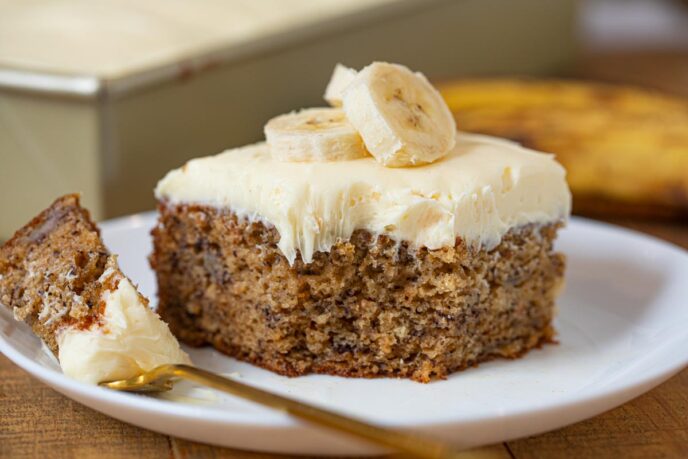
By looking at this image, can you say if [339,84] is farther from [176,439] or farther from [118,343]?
[176,439]

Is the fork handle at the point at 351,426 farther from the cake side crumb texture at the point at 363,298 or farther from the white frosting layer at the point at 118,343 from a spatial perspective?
the cake side crumb texture at the point at 363,298

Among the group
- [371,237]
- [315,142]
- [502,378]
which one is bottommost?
[502,378]

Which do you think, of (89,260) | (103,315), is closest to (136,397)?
(103,315)

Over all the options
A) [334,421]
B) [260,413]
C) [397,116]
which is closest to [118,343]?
[260,413]

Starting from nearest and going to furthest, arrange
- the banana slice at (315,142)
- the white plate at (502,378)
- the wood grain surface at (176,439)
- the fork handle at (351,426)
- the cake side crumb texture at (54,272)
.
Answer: the fork handle at (351,426)
the white plate at (502,378)
the wood grain surface at (176,439)
the cake side crumb texture at (54,272)
the banana slice at (315,142)

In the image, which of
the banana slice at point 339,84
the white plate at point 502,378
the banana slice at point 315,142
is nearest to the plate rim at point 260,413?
the white plate at point 502,378

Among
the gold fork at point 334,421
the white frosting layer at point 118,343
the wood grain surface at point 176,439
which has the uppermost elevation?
the gold fork at point 334,421

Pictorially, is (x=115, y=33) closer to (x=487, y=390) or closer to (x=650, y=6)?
(x=487, y=390)

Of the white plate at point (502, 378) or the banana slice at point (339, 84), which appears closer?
the white plate at point (502, 378)
